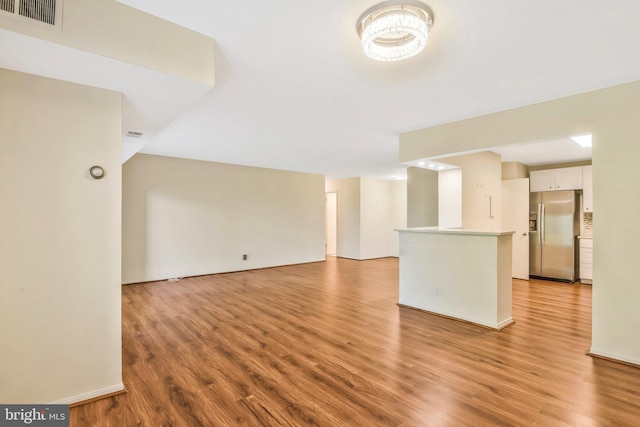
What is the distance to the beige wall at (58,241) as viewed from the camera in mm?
1822

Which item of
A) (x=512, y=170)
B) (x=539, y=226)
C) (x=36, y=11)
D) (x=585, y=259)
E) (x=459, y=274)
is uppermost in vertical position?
(x=36, y=11)

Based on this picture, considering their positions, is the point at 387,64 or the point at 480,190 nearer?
the point at 387,64

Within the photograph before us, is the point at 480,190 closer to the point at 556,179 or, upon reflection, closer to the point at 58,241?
the point at 556,179

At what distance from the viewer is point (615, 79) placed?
2.45 m

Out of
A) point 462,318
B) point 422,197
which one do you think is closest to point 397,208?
point 422,197

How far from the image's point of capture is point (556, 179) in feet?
19.8

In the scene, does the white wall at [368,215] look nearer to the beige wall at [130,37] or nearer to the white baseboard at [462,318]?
the white baseboard at [462,318]

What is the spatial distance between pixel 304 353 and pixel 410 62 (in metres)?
2.60

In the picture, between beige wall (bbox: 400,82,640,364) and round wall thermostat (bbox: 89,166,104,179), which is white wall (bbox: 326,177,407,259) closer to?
beige wall (bbox: 400,82,640,364)

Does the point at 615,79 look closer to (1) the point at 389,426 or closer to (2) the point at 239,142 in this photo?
(1) the point at 389,426

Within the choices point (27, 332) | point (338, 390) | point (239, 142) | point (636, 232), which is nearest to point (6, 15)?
point (27, 332)

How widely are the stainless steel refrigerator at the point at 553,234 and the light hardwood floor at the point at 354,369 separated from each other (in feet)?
6.01

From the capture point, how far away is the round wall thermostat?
205cm

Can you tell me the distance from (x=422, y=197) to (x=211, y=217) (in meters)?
4.71
